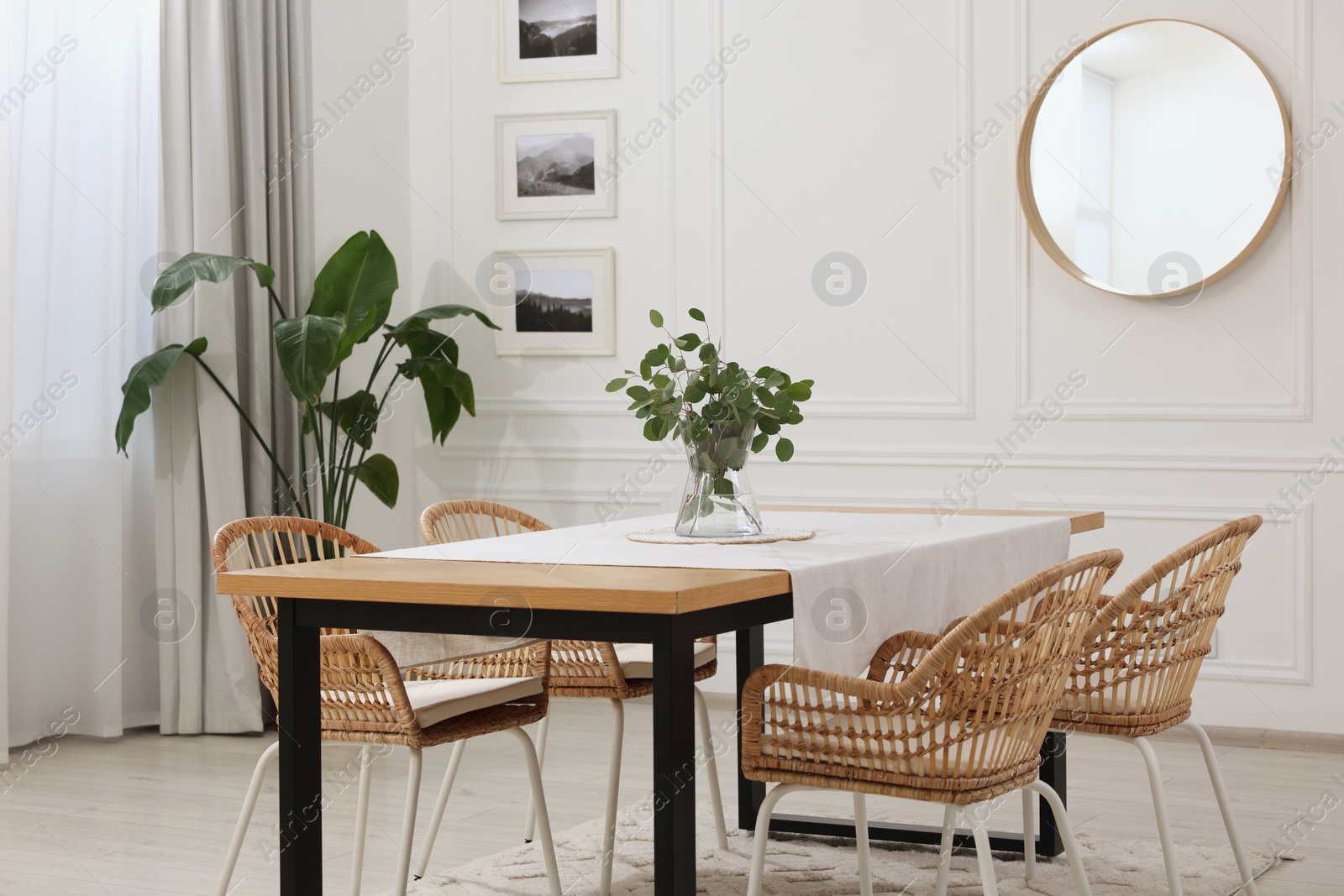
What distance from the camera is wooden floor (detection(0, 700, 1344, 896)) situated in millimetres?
3184

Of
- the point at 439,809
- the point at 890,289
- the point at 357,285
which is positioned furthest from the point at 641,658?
the point at 890,289

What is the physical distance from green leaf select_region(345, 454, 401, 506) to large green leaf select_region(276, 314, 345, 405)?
0.53m

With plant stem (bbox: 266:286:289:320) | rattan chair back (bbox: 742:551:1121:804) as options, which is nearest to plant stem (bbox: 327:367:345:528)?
plant stem (bbox: 266:286:289:320)

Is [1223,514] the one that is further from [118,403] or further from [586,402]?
[118,403]

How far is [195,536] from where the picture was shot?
4.50 meters

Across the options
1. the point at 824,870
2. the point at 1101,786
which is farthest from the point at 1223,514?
the point at 824,870

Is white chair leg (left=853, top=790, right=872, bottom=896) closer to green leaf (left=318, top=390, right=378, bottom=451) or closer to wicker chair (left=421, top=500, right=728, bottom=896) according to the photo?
wicker chair (left=421, top=500, right=728, bottom=896)

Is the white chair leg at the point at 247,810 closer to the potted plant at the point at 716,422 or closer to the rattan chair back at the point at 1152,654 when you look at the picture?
the potted plant at the point at 716,422

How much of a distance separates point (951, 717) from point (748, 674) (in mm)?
1203

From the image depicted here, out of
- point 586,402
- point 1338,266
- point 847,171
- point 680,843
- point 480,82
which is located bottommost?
point 680,843

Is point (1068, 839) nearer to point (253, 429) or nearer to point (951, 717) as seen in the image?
point (951, 717)

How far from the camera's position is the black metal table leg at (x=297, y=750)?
2.27 meters

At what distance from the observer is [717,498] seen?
2787 mm

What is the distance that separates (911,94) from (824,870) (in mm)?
2724
